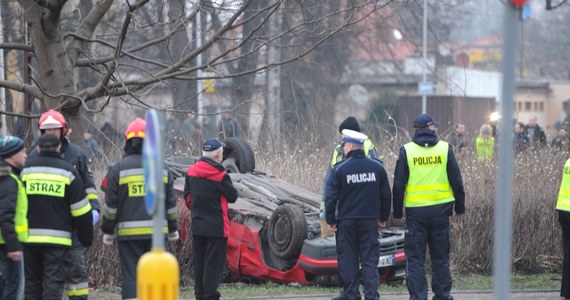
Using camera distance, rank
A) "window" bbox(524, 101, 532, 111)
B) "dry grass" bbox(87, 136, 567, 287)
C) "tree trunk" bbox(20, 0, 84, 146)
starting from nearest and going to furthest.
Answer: "tree trunk" bbox(20, 0, 84, 146)
"dry grass" bbox(87, 136, 567, 287)
"window" bbox(524, 101, 532, 111)

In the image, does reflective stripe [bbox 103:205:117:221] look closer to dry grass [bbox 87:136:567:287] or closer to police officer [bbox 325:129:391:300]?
police officer [bbox 325:129:391:300]

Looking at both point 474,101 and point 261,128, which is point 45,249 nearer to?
point 261,128

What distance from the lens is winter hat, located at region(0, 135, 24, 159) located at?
8312 mm

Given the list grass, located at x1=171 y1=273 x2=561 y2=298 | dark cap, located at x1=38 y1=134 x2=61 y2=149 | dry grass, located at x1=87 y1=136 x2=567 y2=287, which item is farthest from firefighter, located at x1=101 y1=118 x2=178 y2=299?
dry grass, located at x1=87 y1=136 x2=567 y2=287

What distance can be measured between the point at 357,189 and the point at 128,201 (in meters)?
2.32

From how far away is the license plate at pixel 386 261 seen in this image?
11.2 meters

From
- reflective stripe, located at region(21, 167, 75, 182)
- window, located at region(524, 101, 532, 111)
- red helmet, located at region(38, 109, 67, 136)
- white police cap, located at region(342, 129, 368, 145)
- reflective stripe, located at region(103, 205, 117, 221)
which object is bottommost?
reflective stripe, located at region(103, 205, 117, 221)

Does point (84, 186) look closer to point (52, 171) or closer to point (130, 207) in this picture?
point (130, 207)

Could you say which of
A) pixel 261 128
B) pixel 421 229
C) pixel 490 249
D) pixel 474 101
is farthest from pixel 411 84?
pixel 421 229

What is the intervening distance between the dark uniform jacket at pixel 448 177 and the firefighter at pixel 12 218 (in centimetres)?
363

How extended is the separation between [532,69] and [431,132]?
7676cm

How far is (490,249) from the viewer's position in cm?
1278

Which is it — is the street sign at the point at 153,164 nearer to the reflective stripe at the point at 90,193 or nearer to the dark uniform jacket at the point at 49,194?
the dark uniform jacket at the point at 49,194

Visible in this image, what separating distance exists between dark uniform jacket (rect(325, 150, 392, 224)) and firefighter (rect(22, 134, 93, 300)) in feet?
8.44
